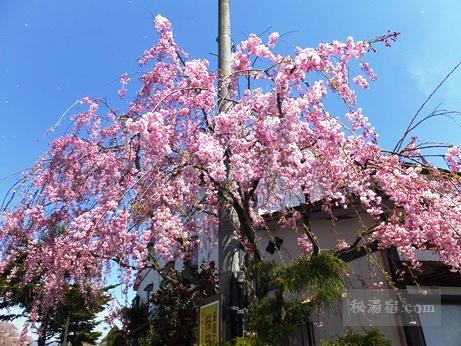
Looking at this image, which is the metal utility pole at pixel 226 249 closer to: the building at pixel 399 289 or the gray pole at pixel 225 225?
the gray pole at pixel 225 225

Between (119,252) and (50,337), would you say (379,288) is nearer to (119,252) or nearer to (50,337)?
(119,252)


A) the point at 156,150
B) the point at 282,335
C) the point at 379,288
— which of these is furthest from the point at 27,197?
the point at 379,288

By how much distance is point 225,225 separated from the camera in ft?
17.9

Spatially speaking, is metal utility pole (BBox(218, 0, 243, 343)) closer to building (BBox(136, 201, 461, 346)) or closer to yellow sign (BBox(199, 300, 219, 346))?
yellow sign (BBox(199, 300, 219, 346))

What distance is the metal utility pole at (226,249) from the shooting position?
474cm

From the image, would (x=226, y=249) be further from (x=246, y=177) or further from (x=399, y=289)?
(x=399, y=289)

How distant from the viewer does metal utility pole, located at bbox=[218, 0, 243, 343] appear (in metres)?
4.74

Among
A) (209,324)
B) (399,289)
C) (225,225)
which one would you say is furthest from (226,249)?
(399,289)

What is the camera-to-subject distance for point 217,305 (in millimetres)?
4793

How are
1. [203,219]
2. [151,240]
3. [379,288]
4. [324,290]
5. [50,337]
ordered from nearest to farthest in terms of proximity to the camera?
[324,290]
[151,240]
[379,288]
[203,219]
[50,337]

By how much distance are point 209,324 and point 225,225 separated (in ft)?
4.37

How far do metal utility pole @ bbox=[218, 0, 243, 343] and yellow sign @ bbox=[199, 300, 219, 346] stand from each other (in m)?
0.13

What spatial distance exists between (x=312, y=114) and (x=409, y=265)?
3.41m

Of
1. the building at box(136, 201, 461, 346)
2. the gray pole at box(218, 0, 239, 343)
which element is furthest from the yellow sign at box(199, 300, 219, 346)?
the building at box(136, 201, 461, 346)
